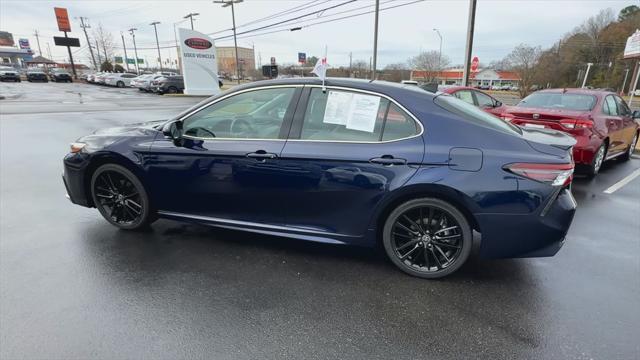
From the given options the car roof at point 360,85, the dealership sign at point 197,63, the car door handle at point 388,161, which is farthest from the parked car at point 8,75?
the car door handle at point 388,161

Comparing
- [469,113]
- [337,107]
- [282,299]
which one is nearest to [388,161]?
[337,107]

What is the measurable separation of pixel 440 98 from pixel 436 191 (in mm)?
859

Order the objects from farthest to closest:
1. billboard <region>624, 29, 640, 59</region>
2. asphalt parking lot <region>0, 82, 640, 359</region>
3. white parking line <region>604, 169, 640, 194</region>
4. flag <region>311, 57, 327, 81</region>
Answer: billboard <region>624, 29, 640, 59</region> < white parking line <region>604, 169, 640, 194</region> < flag <region>311, 57, 327, 81</region> < asphalt parking lot <region>0, 82, 640, 359</region>

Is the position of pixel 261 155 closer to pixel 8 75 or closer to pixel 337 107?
pixel 337 107

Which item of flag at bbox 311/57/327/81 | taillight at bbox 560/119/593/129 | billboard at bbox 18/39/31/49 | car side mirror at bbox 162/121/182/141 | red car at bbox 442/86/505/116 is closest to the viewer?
flag at bbox 311/57/327/81

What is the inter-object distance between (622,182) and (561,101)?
175cm

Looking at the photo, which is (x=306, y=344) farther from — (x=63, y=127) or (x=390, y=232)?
(x=63, y=127)

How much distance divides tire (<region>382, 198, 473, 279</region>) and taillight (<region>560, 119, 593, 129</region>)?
4379 millimetres

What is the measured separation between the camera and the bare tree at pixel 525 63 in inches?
1590

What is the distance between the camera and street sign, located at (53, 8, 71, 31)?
47.6m

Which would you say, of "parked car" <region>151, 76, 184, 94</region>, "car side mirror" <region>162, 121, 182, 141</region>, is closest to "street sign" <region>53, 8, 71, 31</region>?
"parked car" <region>151, 76, 184, 94</region>

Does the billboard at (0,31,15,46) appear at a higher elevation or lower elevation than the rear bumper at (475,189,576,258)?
higher

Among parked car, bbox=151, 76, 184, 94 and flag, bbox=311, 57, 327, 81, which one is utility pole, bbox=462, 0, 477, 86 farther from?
parked car, bbox=151, 76, 184, 94

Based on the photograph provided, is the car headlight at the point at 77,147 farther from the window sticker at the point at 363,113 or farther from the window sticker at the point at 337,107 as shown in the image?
the window sticker at the point at 363,113
